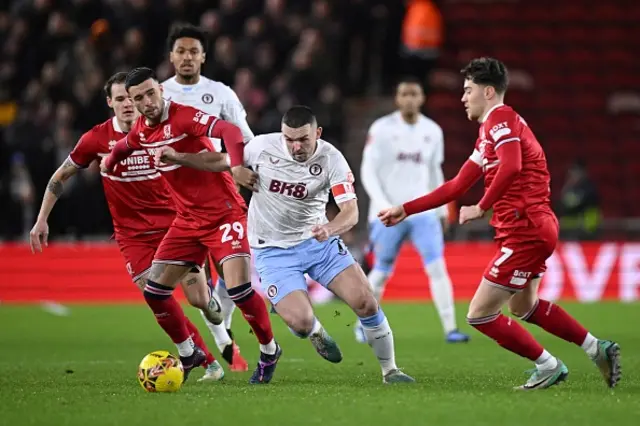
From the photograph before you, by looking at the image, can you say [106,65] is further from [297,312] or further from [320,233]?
[320,233]

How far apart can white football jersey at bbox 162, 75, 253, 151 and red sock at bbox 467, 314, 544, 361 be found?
3.24m

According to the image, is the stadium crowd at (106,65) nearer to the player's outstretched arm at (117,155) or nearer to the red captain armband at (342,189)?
the player's outstretched arm at (117,155)

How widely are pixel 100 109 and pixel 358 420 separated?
13169 millimetres

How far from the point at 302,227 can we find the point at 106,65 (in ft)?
39.1

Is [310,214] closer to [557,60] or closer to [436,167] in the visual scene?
[436,167]

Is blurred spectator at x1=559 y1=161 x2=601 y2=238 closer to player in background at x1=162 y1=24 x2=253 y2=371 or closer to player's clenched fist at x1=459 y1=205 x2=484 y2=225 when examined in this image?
player in background at x1=162 y1=24 x2=253 y2=371

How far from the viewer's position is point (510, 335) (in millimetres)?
8430

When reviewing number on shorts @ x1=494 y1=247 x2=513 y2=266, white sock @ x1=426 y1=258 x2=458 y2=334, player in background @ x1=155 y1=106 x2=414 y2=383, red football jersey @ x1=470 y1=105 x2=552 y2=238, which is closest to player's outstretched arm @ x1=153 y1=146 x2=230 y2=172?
player in background @ x1=155 y1=106 x2=414 y2=383

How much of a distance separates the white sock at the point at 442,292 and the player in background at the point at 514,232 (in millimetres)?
4436

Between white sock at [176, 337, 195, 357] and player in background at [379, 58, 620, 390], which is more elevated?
player in background at [379, 58, 620, 390]

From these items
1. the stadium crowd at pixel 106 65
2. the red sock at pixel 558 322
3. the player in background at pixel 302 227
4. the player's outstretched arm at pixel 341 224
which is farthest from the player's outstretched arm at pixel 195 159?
the stadium crowd at pixel 106 65

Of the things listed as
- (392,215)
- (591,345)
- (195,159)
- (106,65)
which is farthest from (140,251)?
(106,65)

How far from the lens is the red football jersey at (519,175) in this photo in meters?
8.41

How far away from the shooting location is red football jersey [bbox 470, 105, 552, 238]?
8414mm
